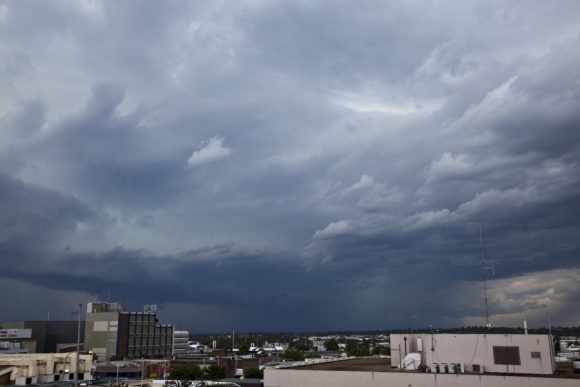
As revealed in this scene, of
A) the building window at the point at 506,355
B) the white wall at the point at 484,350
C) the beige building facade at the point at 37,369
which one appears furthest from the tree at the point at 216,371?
the building window at the point at 506,355

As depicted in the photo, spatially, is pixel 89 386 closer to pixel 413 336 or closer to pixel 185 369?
pixel 185 369

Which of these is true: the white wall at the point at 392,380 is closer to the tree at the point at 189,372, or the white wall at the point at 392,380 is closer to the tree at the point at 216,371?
the tree at the point at 189,372

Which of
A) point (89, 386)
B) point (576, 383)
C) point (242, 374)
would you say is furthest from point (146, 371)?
point (576, 383)

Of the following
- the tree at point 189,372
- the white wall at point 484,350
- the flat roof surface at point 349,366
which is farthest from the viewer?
the tree at point 189,372

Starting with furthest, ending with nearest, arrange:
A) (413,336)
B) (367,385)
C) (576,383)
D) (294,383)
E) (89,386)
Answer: (89,386)
(413,336)
(294,383)
(367,385)
(576,383)

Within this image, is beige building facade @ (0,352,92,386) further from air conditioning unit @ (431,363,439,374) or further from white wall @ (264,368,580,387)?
air conditioning unit @ (431,363,439,374)

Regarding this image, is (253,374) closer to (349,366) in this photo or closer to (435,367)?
(349,366)
